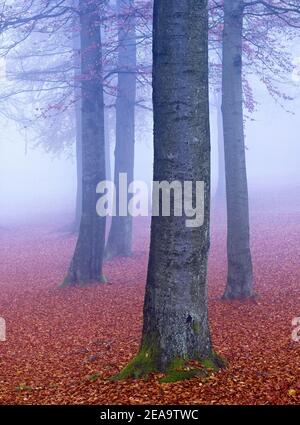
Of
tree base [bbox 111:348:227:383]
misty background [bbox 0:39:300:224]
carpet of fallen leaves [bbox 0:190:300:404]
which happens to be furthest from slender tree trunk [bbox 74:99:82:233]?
tree base [bbox 111:348:227:383]

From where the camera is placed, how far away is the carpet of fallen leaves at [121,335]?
19.2 feet

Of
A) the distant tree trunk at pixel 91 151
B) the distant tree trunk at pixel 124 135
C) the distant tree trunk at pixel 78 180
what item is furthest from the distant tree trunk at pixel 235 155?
the distant tree trunk at pixel 78 180

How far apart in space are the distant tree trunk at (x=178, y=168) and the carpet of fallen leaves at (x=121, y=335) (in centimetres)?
42

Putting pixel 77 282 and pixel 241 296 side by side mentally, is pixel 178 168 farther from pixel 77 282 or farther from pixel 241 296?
pixel 77 282

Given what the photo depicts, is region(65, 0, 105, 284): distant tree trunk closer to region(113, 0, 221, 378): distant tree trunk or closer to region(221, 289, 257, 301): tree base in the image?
region(221, 289, 257, 301): tree base

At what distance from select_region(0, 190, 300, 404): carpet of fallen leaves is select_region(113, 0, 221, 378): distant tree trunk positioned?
0.42 meters

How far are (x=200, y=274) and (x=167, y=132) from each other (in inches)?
64.2

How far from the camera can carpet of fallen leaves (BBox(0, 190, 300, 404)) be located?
5852 millimetres

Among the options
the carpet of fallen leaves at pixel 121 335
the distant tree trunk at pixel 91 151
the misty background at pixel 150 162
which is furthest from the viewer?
the misty background at pixel 150 162

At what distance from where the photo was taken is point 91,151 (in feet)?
44.1

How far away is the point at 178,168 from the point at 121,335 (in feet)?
12.6

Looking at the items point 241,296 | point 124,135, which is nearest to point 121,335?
point 241,296

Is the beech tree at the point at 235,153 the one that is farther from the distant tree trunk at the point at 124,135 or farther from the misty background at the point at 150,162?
the misty background at the point at 150,162
